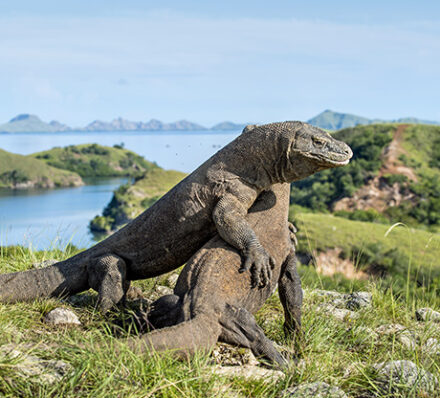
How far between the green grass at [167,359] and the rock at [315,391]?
16 centimetres

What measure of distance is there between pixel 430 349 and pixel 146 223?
3.94 m

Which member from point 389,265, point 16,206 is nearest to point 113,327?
point 389,265

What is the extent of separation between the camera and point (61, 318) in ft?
22.7

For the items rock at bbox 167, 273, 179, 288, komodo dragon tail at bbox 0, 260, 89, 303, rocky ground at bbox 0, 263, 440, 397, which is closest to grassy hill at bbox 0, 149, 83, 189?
rock at bbox 167, 273, 179, 288

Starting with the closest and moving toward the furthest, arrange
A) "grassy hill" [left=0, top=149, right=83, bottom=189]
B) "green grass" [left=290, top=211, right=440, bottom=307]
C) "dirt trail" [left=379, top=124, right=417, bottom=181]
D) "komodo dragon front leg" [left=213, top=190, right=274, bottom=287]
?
"komodo dragon front leg" [left=213, top=190, right=274, bottom=287]
"green grass" [left=290, top=211, right=440, bottom=307]
"dirt trail" [left=379, top=124, right=417, bottom=181]
"grassy hill" [left=0, top=149, right=83, bottom=189]

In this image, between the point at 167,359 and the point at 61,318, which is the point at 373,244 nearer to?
the point at 61,318

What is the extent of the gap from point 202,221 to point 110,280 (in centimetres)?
156

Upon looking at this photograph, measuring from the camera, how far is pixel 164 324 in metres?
6.16

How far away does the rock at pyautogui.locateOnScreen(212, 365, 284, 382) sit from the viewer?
542 centimetres

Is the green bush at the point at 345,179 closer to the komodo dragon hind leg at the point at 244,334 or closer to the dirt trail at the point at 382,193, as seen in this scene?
the dirt trail at the point at 382,193

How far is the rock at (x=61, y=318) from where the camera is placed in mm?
6875

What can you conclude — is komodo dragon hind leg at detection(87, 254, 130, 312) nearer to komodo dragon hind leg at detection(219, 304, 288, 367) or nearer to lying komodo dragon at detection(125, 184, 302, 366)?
lying komodo dragon at detection(125, 184, 302, 366)

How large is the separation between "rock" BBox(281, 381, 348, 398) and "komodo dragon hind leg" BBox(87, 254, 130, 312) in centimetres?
293

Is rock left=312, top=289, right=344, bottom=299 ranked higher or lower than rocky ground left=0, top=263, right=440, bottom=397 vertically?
lower
